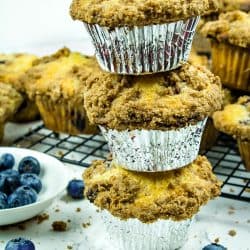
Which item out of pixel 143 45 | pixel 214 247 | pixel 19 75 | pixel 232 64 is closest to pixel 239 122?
pixel 232 64

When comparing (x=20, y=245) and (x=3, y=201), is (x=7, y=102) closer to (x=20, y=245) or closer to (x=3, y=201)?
(x=3, y=201)

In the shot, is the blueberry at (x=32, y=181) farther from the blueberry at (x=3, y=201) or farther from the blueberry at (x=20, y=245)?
the blueberry at (x=20, y=245)

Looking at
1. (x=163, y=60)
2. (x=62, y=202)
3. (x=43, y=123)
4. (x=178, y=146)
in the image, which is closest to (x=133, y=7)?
(x=163, y=60)

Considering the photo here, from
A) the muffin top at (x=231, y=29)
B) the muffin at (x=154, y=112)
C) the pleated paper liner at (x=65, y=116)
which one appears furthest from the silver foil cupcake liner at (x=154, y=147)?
the pleated paper liner at (x=65, y=116)

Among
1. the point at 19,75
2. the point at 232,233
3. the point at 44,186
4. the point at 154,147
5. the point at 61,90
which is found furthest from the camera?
A: the point at 19,75

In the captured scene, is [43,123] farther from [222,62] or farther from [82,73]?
[222,62]

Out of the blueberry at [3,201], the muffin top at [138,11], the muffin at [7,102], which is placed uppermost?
the muffin top at [138,11]
